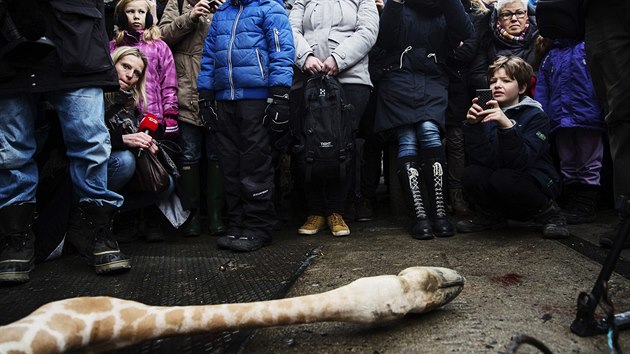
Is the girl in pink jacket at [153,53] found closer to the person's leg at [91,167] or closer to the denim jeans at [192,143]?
the denim jeans at [192,143]

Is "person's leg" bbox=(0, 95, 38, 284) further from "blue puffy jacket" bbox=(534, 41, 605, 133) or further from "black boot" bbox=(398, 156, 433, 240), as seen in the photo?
"blue puffy jacket" bbox=(534, 41, 605, 133)

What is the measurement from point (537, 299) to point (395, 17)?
2355 millimetres

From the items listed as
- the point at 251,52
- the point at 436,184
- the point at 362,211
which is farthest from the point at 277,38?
the point at 362,211

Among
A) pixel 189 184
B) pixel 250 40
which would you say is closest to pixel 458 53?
pixel 250 40

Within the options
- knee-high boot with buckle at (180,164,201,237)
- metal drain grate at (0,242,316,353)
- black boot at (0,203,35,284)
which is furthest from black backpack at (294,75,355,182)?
black boot at (0,203,35,284)

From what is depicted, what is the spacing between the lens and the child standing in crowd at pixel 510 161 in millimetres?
3182

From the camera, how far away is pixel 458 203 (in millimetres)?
4273

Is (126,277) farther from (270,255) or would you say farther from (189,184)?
(189,184)

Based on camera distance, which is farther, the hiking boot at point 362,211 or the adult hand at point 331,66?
the hiking boot at point 362,211

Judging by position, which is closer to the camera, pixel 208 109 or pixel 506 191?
pixel 506 191

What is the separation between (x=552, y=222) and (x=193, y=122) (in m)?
2.47

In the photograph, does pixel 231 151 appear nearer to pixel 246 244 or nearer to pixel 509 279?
pixel 246 244

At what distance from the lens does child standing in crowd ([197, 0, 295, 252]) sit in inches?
133

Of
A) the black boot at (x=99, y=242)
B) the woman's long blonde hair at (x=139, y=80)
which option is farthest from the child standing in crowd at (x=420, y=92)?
the black boot at (x=99, y=242)
